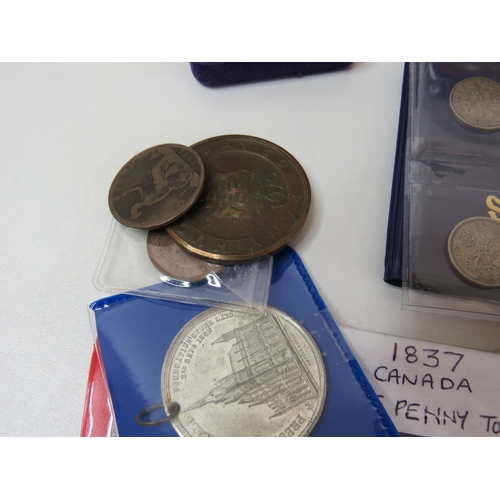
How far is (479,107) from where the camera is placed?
4.82 feet

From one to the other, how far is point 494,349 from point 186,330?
34.2 inches

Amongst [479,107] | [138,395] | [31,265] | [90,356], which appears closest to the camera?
[138,395]

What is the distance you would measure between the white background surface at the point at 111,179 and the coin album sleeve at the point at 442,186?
76mm

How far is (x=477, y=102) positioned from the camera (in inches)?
58.4

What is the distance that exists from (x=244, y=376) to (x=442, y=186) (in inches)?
34.7

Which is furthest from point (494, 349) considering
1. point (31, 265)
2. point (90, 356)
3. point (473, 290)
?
point (31, 265)

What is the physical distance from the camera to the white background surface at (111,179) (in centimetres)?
115

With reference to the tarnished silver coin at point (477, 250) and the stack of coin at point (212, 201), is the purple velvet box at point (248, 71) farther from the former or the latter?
the tarnished silver coin at point (477, 250)

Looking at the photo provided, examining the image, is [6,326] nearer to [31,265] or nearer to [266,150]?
[31,265]

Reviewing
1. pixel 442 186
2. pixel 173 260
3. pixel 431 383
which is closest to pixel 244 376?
pixel 173 260

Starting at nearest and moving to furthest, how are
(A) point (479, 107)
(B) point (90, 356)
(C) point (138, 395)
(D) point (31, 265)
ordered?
(C) point (138, 395) < (B) point (90, 356) < (D) point (31, 265) < (A) point (479, 107)

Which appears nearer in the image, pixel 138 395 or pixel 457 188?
pixel 138 395

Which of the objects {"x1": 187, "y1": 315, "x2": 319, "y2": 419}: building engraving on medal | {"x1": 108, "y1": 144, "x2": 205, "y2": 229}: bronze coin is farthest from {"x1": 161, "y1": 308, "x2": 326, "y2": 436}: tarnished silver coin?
{"x1": 108, "y1": 144, "x2": 205, "y2": 229}: bronze coin

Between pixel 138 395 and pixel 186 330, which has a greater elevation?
pixel 186 330
